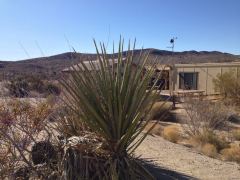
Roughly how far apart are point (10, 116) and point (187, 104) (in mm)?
15714

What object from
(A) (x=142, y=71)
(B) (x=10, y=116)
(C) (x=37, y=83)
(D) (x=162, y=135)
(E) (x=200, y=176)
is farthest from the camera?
(C) (x=37, y=83)

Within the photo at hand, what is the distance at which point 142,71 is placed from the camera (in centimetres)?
648

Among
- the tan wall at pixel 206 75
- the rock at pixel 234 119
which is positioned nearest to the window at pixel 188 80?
the tan wall at pixel 206 75

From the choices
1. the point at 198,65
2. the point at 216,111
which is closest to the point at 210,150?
Answer: the point at 216,111

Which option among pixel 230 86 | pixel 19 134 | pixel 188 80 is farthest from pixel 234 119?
pixel 19 134

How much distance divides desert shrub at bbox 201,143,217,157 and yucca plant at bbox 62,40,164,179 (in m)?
8.88

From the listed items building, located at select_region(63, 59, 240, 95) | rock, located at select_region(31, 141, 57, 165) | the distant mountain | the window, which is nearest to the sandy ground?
rock, located at select_region(31, 141, 57, 165)

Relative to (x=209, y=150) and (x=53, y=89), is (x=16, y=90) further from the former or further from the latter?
(x=209, y=150)

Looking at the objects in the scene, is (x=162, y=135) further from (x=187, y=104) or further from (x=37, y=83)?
(x=37, y=83)

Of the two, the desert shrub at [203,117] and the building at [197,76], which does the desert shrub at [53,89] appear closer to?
the desert shrub at [203,117]

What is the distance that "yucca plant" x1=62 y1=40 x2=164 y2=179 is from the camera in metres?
6.02

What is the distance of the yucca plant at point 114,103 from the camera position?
6020mm

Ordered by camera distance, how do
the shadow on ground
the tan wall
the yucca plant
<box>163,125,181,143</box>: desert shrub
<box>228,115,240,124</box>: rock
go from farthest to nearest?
1. the tan wall
2. <box>228,115,240,124</box>: rock
3. <box>163,125,181,143</box>: desert shrub
4. the shadow on ground
5. the yucca plant

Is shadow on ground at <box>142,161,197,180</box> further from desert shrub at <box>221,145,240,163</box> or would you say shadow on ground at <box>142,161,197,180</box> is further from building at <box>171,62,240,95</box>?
building at <box>171,62,240,95</box>
